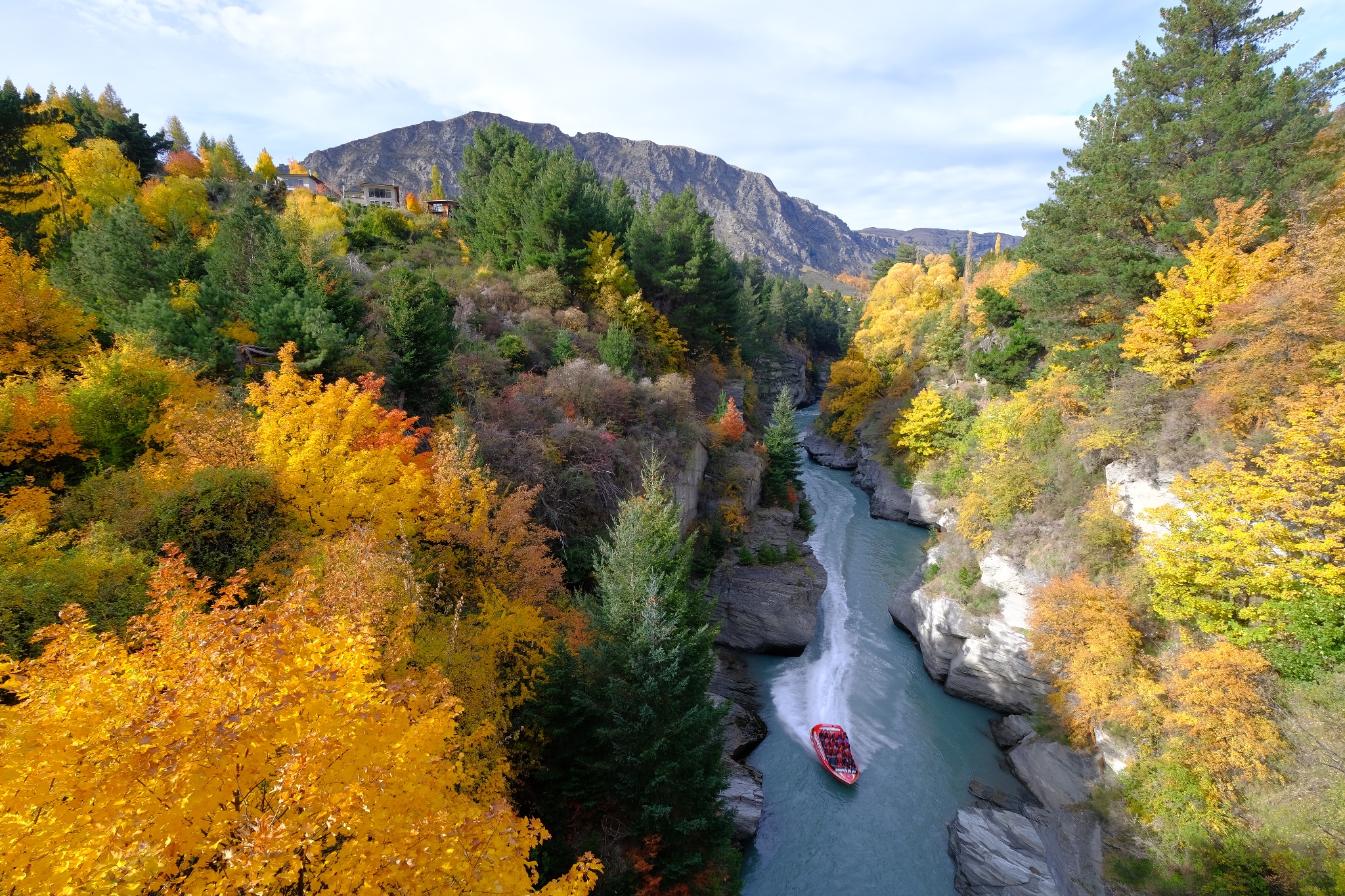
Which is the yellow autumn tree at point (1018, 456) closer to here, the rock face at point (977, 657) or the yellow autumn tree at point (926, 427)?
the rock face at point (977, 657)

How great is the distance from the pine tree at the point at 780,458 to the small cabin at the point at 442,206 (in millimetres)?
37476

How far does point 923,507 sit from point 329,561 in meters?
38.2


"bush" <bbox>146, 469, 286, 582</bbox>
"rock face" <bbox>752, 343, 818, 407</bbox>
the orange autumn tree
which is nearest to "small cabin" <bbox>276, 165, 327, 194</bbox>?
"rock face" <bbox>752, 343, 818, 407</bbox>

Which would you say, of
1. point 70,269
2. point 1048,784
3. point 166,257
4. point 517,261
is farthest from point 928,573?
point 70,269

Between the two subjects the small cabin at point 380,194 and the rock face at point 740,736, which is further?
the small cabin at point 380,194

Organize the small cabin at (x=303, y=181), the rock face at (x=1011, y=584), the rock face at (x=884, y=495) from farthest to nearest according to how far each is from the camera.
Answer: the small cabin at (x=303, y=181)
the rock face at (x=884, y=495)
the rock face at (x=1011, y=584)

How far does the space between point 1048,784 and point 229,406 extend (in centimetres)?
3021

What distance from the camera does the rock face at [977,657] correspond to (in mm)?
21594

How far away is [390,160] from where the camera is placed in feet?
618

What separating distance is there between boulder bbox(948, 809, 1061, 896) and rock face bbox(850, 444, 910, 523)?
25678 millimetres

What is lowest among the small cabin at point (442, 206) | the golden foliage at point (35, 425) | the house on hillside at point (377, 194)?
the golden foliage at point (35, 425)

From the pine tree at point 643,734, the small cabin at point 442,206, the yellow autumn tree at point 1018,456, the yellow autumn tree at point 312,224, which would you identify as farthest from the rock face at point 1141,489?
the small cabin at point 442,206

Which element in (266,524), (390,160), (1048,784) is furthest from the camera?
(390,160)

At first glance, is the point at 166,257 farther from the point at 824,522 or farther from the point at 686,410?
the point at 824,522
